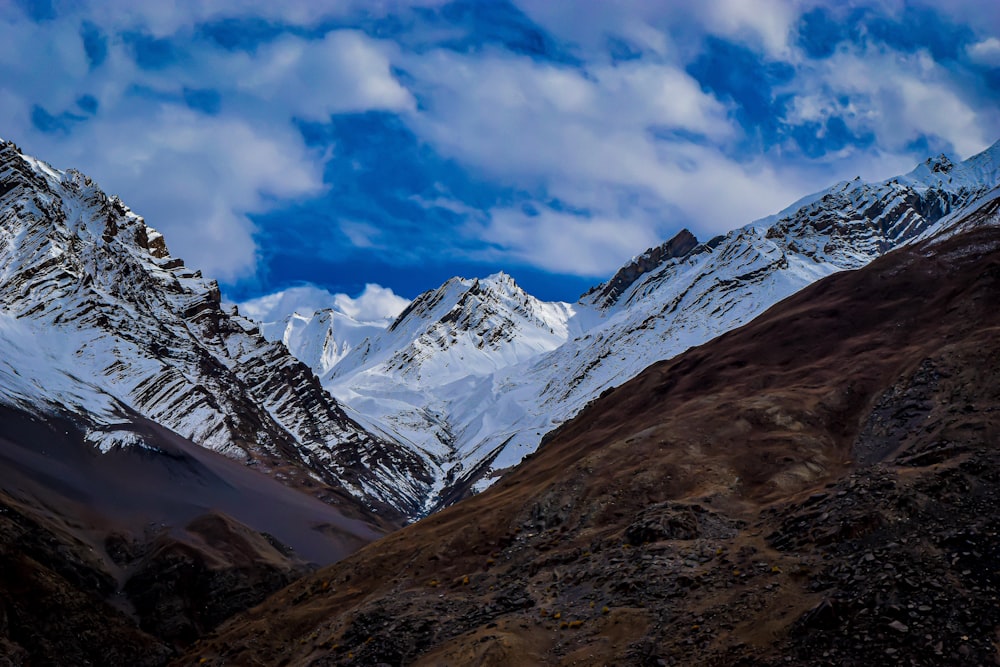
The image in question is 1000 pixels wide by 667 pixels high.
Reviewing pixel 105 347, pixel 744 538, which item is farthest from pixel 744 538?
pixel 105 347

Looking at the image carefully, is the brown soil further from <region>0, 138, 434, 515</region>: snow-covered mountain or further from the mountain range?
the mountain range

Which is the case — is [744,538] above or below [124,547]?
below

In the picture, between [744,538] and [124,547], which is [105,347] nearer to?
[124,547]

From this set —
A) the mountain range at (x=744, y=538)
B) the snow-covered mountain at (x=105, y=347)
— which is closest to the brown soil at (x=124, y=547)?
the snow-covered mountain at (x=105, y=347)

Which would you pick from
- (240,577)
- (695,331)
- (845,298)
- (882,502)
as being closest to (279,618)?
(882,502)

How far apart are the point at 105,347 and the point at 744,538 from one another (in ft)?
432

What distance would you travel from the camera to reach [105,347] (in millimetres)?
139625

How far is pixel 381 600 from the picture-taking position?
3675cm

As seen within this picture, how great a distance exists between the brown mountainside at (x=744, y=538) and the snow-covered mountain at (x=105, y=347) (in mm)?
68733

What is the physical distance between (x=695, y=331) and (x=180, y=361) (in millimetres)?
115659

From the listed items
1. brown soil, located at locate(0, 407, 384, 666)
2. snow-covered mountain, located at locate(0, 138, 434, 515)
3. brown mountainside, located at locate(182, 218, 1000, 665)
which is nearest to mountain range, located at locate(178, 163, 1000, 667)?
brown mountainside, located at locate(182, 218, 1000, 665)

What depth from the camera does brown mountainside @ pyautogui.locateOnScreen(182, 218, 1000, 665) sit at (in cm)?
2444

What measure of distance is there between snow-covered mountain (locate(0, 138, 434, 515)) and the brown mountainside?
6873 cm

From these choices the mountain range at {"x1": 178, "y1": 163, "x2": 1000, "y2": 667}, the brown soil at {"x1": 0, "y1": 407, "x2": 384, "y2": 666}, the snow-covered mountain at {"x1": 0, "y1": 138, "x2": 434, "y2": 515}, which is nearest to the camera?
the mountain range at {"x1": 178, "y1": 163, "x2": 1000, "y2": 667}
